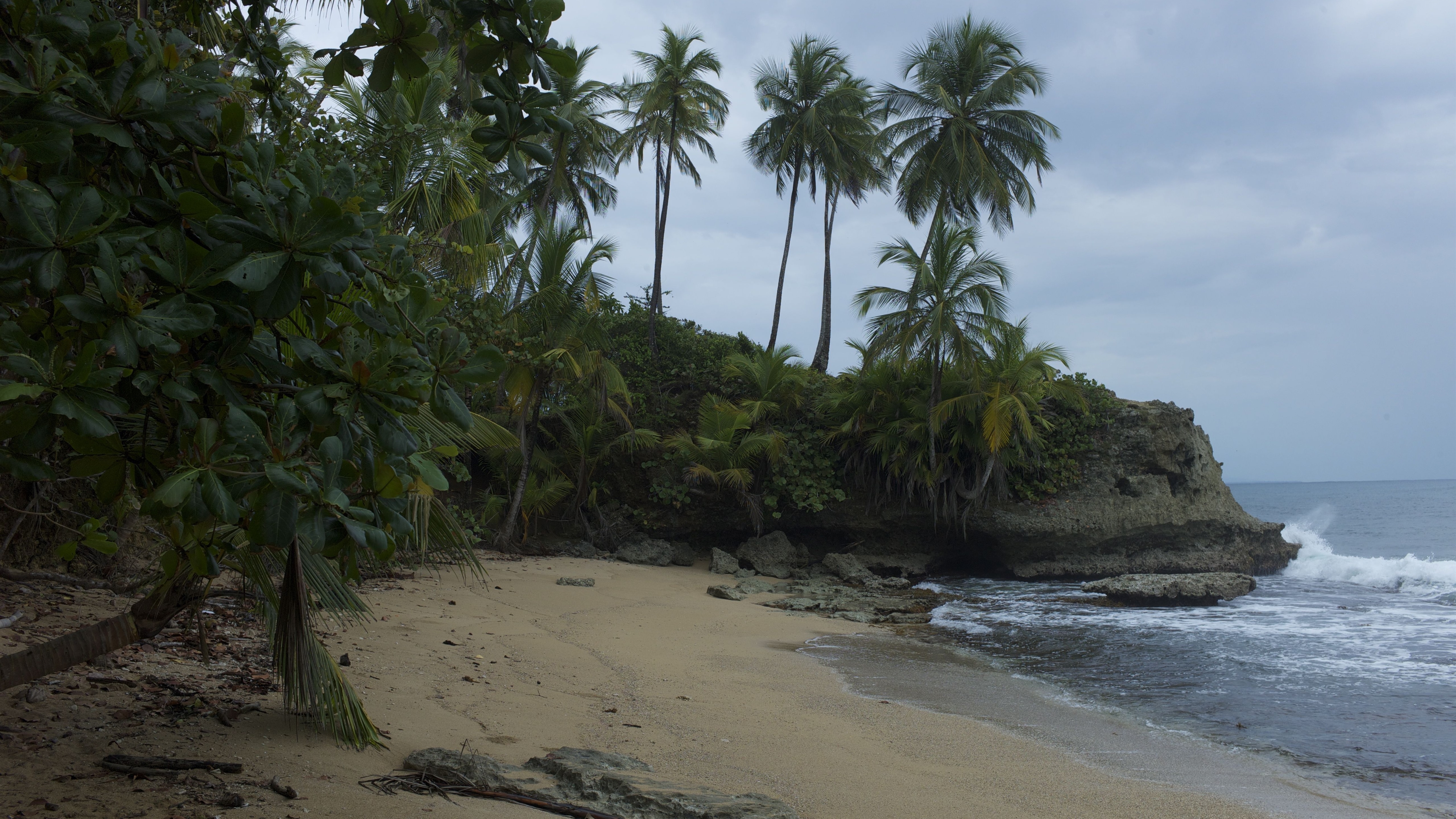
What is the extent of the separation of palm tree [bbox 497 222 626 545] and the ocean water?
7171mm

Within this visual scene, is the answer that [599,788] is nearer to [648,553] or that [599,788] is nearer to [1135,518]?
[648,553]

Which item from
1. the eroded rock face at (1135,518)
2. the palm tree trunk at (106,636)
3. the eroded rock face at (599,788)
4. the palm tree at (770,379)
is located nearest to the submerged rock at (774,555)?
the palm tree at (770,379)

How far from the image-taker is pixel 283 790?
2.52 m

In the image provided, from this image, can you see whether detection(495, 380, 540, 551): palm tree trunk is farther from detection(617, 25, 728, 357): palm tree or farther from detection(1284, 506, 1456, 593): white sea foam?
detection(1284, 506, 1456, 593): white sea foam

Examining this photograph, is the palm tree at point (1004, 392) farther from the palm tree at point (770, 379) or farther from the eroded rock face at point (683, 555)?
the eroded rock face at point (683, 555)

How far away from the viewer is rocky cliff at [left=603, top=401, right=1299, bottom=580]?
15758mm

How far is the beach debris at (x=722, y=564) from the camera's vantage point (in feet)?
46.8

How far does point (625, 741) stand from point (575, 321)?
33.3ft

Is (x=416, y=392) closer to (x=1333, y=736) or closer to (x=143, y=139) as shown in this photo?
(x=143, y=139)

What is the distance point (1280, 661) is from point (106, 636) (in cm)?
994

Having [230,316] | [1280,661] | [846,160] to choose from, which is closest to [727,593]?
[1280,661]

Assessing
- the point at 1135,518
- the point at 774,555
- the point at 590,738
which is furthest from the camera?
the point at 1135,518

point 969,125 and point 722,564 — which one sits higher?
point 969,125

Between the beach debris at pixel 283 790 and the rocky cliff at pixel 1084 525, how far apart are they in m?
13.4
